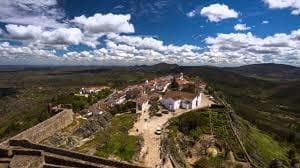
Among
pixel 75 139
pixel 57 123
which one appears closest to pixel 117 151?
pixel 75 139

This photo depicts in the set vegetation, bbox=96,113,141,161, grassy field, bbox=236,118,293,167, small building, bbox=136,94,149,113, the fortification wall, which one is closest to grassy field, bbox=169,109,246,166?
grassy field, bbox=236,118,293,167

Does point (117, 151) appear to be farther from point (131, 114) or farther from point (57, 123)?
point (131, 114)

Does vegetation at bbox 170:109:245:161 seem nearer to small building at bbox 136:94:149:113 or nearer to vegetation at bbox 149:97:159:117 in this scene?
vegetation at bbox 149:97:159:117

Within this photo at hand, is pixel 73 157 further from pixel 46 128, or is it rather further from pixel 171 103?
pixel 171 103

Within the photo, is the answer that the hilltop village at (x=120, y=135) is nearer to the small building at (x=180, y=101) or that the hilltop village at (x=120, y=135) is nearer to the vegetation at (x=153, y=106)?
the vegetation at (x=153, y=106)

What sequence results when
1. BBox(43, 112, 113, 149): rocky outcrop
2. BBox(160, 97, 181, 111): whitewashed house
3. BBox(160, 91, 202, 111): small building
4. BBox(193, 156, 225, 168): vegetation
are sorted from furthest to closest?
1. BBox(160, 91, 202, 111): small building
2. BBox(160, 97, 181, 111): whitewashed house
3. BBox(193, 156, 225, 168): vegetation
4. BBox(43, 112, 113, 149): rocky outcrop
